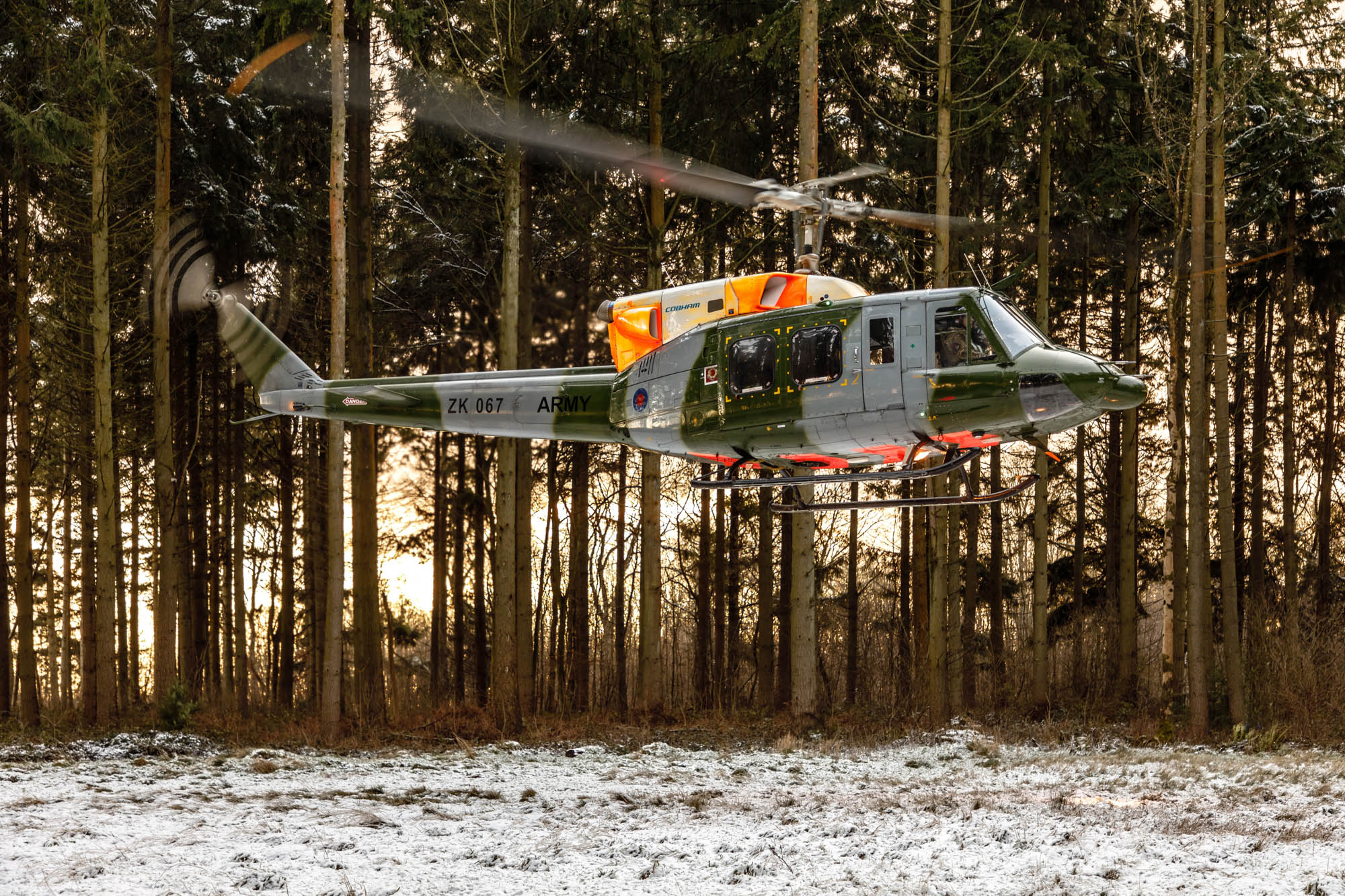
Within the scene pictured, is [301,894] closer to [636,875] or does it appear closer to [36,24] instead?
[636,875]

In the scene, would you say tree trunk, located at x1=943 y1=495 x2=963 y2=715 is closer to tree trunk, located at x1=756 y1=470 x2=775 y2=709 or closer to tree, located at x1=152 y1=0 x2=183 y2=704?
tree trunk, located at x1=756 y1=470 x2=775 y2=709

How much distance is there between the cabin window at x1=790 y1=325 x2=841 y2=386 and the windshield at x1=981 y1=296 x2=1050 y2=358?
117 cm

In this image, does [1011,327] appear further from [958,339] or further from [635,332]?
[635,332]

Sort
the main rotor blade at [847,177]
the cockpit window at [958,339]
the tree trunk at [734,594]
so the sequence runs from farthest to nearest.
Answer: the tree trunk at [734,594] → the cockpit window at [958,339] → the main rotor blade at [847,177]

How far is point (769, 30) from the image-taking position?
15.2 meters

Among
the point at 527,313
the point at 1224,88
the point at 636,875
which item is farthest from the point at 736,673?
the point at 636,875

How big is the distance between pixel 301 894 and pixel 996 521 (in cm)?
1635

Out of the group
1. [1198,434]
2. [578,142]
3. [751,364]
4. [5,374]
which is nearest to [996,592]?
[1198,434]

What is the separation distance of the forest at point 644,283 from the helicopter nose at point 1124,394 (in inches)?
248

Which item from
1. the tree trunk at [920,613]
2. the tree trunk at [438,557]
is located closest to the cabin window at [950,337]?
the tree trunk at [920,613]

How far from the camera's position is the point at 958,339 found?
8961 mm

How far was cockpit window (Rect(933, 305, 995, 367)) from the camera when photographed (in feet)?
29.1

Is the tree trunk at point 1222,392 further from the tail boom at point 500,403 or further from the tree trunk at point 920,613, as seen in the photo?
the tail boom at point 500,403

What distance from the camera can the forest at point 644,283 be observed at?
15.4 meters
